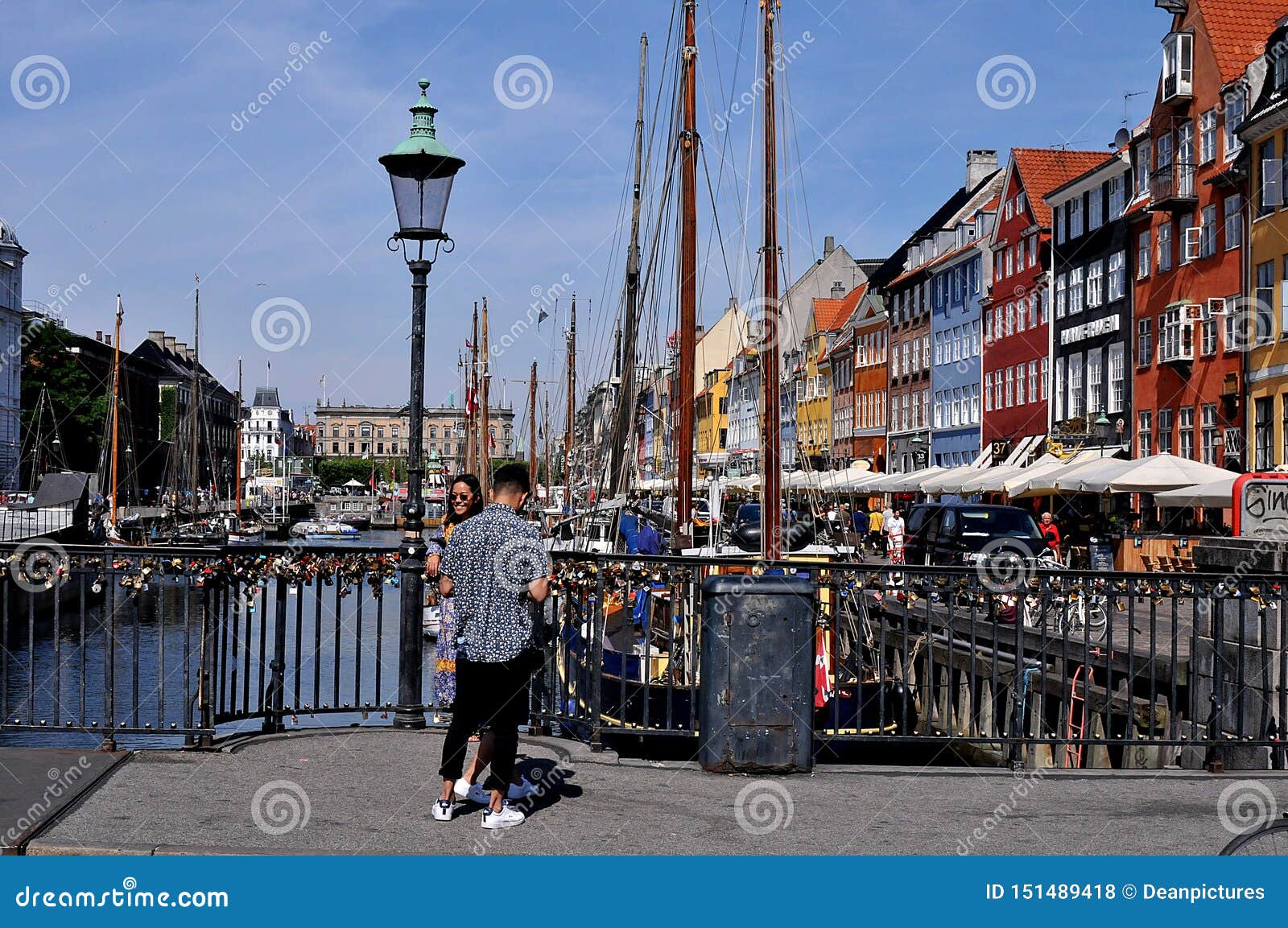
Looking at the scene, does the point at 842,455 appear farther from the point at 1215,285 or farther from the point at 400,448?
the point at 400,448

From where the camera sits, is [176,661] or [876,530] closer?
[176,661]

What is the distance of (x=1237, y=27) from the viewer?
1686 inches

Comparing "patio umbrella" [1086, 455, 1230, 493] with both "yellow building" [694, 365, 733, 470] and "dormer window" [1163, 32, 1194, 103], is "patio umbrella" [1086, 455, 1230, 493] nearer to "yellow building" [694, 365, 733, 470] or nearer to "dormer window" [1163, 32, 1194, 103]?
"dormer window" [1163, 32, 1194, 103]

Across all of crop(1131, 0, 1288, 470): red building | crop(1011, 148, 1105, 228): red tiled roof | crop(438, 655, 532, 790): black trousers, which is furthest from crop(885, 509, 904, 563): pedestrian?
crop(438, 655, 532, 790): black trousers

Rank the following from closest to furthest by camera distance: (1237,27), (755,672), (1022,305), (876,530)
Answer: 1. (755,672)
2. (1237,27)
3. (876,530)
4. (1022,305)

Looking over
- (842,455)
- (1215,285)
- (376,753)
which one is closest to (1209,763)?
(376,753)

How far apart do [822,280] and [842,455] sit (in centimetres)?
1776

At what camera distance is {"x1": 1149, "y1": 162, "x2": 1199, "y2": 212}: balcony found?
43.2m

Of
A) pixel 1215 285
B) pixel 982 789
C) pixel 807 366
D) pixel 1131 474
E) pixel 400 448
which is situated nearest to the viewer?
pixel 982 789

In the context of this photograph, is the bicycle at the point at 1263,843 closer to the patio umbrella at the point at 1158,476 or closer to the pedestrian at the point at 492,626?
the pedestrian at the point at 492,626

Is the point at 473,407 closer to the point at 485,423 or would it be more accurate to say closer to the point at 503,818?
the point at 485,423

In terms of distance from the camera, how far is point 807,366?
99.2 m

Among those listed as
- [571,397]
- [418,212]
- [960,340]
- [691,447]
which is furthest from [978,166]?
[418,212]

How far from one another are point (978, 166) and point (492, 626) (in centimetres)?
7326
